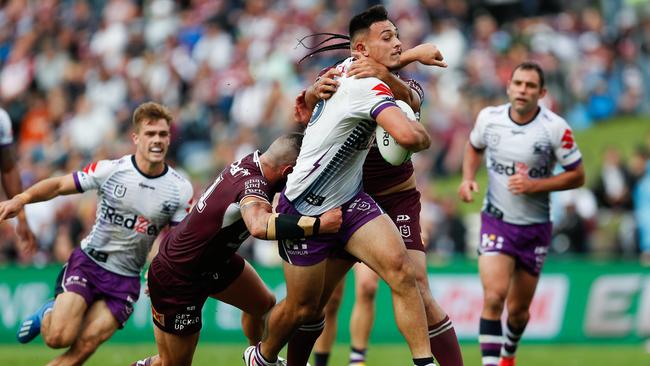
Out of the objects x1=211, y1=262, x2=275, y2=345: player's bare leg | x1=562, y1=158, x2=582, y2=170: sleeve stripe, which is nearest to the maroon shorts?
x1=211, y1=262, x2=275, y2=345: player's bare leg

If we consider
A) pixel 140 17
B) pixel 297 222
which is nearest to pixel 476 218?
pixel 140 17

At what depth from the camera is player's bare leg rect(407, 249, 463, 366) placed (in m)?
10.5

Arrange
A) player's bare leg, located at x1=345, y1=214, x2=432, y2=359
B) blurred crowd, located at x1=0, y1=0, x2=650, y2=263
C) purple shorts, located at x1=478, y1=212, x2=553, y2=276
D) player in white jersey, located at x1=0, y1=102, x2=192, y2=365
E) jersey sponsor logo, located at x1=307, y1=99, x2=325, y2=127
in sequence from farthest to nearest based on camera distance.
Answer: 1. blurred crowd, located at x1=0, y1=0, x2=650, y2=263
2. purple shorts, located at x1=478, y1=212, x2=553, y2=276
3. player in white jersey, located at x1=0, y1=102, x2=192, y2=365
4. jersey sponsor logo, located at x1=307, y1=99, x2=325, y2=127
5. player's bare leg, located at x1=345, y1=214, x2=432, y2=359

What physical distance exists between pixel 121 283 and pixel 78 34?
1723 cm

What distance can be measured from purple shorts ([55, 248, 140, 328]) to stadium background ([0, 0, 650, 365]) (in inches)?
161

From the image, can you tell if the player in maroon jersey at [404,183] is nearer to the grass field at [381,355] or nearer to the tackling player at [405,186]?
the tackling player at [405,186]

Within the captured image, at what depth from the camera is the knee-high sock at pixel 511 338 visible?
12859 millimetres

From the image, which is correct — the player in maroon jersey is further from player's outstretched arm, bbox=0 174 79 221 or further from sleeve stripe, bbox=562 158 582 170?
player's outstretched arm, bbox=0 174 79 221

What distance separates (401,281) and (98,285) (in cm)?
375

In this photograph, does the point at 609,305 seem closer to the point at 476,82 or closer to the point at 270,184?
the point at 476,82

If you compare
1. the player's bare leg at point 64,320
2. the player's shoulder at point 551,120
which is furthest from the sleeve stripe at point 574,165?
the player's bare leg at point 64,320

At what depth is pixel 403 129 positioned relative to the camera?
362 inches

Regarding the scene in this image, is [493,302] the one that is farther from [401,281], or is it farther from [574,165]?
[401,281]

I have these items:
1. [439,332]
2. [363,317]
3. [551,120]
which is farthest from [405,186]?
[551,120]
